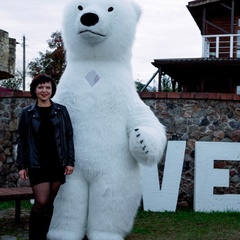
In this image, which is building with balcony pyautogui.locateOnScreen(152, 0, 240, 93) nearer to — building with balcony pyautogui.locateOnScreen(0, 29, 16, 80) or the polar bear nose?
building with balcony pyautogui.locateOnScreen(0, 29, 16, 80)

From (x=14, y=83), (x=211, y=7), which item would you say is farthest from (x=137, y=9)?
(x=14, y=83)

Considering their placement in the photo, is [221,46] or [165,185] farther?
[221,46]

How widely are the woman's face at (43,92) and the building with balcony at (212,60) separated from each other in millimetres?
10672

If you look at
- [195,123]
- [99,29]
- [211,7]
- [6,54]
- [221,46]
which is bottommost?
[195,123]

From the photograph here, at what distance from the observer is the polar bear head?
415 centimetres

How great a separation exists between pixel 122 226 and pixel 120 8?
1.87 meters

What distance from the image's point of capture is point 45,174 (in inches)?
154

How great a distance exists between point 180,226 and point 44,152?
265 centimetres

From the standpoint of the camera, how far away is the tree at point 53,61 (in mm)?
20875

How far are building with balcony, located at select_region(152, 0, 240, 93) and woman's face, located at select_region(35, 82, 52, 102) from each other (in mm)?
10672

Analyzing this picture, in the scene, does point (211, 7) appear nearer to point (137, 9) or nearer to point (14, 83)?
point (14, 83)

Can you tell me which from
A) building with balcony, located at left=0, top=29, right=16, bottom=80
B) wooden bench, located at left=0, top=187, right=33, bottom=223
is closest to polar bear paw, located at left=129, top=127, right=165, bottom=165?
wooden bench, located at left=0, top=187, right=33, bottom=223

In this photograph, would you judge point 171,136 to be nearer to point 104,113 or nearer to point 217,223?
point 217,223

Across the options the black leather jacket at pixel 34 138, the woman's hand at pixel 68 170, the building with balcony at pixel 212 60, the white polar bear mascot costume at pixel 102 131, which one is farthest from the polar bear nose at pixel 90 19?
the building with balcony at pixel 212 60
